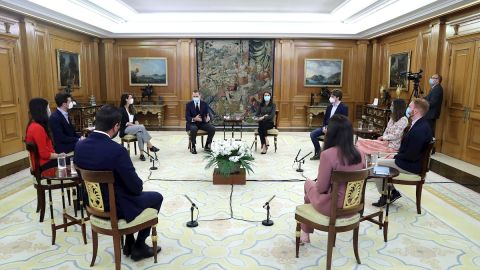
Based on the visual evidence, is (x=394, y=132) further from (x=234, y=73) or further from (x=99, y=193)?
(x=234, y=73)

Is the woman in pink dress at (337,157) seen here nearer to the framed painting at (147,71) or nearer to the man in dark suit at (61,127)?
the man in dark suit at (61,127)

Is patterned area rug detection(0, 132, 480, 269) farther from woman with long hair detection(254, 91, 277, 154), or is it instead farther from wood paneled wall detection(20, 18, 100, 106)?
wood paneled wall detection(20, 18, 100, 106)

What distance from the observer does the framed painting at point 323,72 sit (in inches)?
442

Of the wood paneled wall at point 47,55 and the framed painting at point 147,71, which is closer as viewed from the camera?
the wood paneled wall at point 47,55

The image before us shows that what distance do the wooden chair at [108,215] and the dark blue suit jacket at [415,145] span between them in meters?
3.07

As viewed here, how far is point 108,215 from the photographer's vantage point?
9.15 feet

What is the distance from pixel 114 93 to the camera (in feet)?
37.2

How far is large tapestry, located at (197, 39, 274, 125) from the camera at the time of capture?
11.1m

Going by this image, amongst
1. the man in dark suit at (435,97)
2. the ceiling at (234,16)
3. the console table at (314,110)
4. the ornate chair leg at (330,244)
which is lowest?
the ornate chair leg at (330,244)

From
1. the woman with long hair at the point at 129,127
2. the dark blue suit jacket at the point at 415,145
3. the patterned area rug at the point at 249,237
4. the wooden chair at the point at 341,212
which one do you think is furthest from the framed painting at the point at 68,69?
the dark blue suit jacket at the point at 415,145

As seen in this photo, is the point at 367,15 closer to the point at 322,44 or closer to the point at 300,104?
the point at 322,44

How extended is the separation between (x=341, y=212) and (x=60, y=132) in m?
3.67

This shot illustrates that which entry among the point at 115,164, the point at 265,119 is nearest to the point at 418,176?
the point at 115,164

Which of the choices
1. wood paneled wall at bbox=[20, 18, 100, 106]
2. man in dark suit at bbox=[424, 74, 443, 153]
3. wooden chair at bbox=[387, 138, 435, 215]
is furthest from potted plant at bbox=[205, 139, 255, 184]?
wood paneled wall at bbox=[20, 18, 100, 106]
